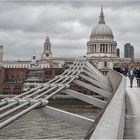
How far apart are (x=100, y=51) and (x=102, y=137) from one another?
A: 4035 inches

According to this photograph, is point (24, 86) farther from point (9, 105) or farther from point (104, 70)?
point (9, 105)

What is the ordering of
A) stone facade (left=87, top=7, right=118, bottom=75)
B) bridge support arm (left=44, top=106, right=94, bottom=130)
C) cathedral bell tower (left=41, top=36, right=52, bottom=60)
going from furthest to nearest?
cathedral bell tower (left=41, top=36, right=52, bottom=60) → stone facade (left=87, top=7, right=118, bottom=75) → bridge support arm (left=44, top=106, right=94, bottom=130)

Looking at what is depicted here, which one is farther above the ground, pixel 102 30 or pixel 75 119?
pixel 102 30

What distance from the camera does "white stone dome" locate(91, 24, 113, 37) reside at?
104 m

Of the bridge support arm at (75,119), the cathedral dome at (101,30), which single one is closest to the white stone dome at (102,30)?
the cathedral dome at (101,30)

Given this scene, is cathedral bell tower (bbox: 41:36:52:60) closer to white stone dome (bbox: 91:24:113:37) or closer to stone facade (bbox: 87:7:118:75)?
white stone dome (bbox: 91:24:113:37)

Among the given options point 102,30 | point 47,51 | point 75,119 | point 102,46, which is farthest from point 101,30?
point 75,119

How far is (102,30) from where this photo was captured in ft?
347

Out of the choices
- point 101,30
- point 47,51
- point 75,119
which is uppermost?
point 101,30

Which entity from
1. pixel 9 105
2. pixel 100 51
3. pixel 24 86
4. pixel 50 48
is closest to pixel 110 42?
pixel 100 51

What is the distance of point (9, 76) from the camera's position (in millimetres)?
80562

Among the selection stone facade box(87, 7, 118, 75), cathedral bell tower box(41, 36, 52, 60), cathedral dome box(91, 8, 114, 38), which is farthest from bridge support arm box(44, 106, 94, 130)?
cathedral bell tower box(41, 36, 52, 60)

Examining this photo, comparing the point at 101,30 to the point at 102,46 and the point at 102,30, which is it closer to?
the point at 102,30

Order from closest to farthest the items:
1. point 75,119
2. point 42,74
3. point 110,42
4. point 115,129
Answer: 1. point 115,129
2. point 75,119
3. point 42,74
4. point 110,42
